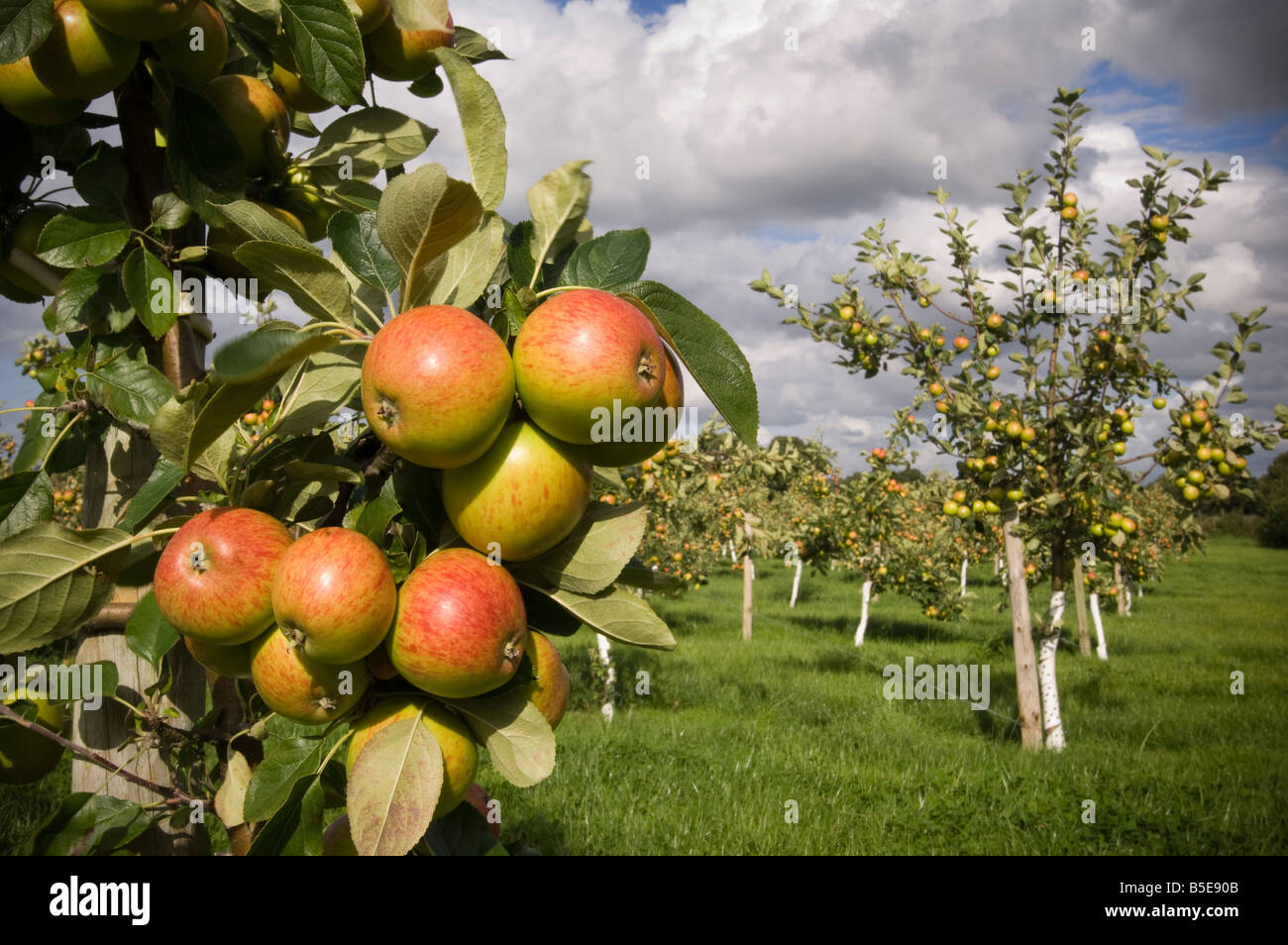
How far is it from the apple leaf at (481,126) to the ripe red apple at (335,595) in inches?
15.2

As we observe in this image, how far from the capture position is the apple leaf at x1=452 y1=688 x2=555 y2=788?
0.81 metres

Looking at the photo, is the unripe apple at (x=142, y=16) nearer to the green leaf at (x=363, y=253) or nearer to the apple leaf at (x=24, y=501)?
the green leaf at (x=363, y=253)

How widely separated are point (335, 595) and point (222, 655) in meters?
0.29

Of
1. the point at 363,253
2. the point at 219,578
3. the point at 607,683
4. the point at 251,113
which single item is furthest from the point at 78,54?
the point at 607,683

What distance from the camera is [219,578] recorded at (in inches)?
31.1

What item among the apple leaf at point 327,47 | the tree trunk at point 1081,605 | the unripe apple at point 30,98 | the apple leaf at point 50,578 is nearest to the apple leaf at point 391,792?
the apple leaf at point 50,578

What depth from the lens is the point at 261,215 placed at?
2.65 ft

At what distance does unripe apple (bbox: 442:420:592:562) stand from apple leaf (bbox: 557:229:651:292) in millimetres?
204

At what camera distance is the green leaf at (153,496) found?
899mm

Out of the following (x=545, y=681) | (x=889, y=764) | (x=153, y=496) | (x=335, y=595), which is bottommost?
(x=889, y=764)

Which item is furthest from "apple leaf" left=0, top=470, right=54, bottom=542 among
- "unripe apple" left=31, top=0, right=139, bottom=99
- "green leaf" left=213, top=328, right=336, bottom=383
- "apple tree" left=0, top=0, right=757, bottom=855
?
"green leaf" left=213, top=328, right=336, bottom=383

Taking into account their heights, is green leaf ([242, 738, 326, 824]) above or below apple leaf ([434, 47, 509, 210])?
below

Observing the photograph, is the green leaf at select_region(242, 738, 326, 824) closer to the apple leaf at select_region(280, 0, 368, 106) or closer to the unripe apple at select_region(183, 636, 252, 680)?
the unripe apple at select_region(183, 636, 252, 680)

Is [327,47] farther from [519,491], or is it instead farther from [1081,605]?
[1081,605]
